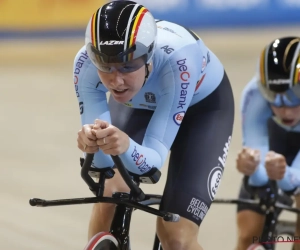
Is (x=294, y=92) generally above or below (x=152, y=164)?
above

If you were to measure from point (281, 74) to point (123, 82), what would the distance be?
3.83ft

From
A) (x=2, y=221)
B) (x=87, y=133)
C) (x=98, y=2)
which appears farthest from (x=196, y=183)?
(x=98, y=2)

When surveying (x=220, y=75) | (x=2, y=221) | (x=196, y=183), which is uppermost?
(x=220, y=75)

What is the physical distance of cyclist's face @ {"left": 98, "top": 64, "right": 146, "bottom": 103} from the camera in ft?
7.87

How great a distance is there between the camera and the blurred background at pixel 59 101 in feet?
13.8

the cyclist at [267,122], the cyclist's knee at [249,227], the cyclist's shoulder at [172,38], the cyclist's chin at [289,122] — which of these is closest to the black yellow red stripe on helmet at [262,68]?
the cyclist at [267,122]

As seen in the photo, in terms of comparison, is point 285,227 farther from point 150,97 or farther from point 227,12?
point 227,12

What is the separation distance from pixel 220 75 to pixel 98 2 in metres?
8.73

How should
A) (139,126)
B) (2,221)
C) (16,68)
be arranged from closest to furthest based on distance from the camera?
(139,126), (2,221), (16,68)

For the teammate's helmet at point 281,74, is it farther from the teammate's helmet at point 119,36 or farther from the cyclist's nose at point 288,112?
the teammate's helmet at point 119,36

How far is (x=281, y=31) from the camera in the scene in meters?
10.4

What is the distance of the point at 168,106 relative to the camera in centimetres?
255

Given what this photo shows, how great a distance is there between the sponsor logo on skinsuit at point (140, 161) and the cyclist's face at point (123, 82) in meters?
0.23

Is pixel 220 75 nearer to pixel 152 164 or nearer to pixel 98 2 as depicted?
pixel 152 164
